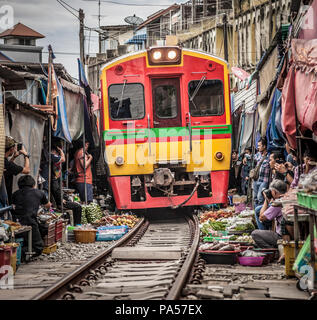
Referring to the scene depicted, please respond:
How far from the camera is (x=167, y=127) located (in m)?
12.1

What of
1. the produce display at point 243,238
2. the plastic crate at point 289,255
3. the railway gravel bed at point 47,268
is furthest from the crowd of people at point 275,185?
the railway gravel bed at point 47,268

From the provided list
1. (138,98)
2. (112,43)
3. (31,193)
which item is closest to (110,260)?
(31,193)

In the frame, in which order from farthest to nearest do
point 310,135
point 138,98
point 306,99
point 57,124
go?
point 138,98, point 57,124, point 310,135, point 306,99

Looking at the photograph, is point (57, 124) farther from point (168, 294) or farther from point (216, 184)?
point (168, 294)

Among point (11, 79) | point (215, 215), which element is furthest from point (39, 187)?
point (215, 215)

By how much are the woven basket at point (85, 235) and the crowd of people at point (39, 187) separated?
0.66 meters

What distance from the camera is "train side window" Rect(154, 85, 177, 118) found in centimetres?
1230

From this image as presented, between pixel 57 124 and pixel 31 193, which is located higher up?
pixel 57 124

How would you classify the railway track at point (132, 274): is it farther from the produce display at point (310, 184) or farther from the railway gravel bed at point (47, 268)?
the produce display at point (310, 184)

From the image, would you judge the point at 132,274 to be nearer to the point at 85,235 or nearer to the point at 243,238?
the point at 243,238

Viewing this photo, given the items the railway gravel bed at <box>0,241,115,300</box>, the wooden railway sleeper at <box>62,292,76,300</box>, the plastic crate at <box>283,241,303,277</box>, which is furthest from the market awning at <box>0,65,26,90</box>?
the plastic crate at <box>283,241,303,277</box>

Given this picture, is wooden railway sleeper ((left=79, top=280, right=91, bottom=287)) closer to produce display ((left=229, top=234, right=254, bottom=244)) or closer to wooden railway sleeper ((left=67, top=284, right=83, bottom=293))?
wooden railway sleeper ((left=67, top=284, right=83, bottom=293))
